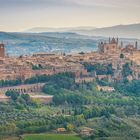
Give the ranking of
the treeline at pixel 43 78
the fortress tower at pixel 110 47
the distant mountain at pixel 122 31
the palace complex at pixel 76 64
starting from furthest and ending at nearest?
1. the distant mountain at pixel 122 31
2. the fortress tower at pixel 110 47
3. the palace complex at pixel 76 64
4. the treeline at pixel 43 78

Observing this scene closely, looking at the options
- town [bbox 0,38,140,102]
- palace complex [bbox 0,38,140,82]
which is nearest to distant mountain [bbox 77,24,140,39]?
palace complex [bbox 0,38,140,82]

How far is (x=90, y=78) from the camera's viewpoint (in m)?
29.5

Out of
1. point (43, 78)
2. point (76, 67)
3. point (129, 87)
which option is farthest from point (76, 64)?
point (129, 87)

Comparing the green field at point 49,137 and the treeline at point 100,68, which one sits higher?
the treeline at point 100,68

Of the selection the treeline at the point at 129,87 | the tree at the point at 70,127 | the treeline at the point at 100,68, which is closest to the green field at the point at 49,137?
the tree at the point at 70,127

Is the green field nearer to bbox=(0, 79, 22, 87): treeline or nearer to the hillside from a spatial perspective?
bbox=(0, 79, 22, 87): treeline

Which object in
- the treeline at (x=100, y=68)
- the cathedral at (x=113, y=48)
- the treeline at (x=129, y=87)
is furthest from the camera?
the cathedral at (x=113, y=48)

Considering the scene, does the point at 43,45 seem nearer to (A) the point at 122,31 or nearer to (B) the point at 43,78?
(B) the point at 43,78

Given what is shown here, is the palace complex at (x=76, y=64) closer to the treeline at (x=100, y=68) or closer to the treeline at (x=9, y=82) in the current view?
the treeline at (x=100, y=68)

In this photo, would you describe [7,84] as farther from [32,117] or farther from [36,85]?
[32,117]

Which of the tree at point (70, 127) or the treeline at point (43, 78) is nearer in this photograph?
the tree at point (70, 127)

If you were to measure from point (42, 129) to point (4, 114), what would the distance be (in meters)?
2.30

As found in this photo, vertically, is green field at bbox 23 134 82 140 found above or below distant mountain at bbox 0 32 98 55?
above

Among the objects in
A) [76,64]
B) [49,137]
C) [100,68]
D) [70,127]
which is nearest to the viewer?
[49,137]
